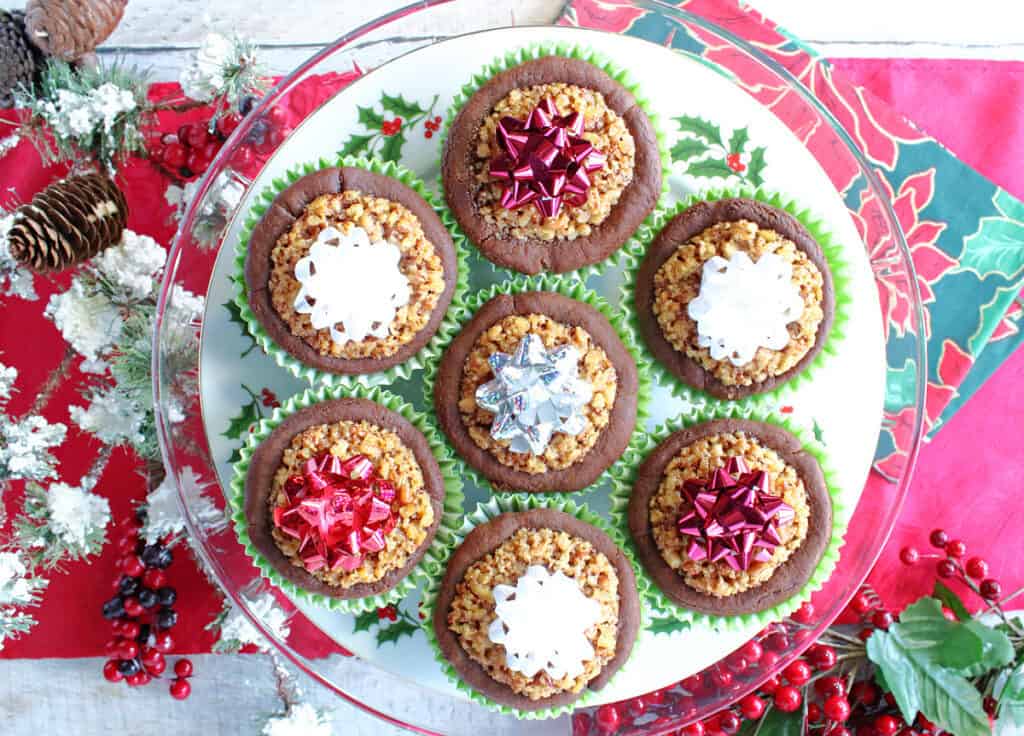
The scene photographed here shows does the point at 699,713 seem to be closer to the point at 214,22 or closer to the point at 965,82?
the point at 965,82

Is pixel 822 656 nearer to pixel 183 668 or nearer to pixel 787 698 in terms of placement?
pixel 787 698

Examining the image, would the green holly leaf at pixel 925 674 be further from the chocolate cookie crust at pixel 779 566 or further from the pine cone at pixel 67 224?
the pine cone at pixel 67 224

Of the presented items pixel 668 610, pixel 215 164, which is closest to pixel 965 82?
pixel 668 610

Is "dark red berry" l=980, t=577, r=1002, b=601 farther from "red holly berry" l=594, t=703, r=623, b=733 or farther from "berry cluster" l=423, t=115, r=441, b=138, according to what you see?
"berry cluster" l=423, t=115, r=441, b=138

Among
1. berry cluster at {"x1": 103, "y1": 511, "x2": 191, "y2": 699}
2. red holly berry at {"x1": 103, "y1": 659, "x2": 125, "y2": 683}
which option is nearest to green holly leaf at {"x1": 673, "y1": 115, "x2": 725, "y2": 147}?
berry cluster at {"x1": 103, "y1": 511, "x2": 191, "y2": 699}

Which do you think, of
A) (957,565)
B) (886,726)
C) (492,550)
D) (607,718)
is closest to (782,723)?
(886,726)

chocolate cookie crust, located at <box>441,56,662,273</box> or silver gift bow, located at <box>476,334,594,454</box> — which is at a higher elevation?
chocolate cookie crust, located at <box>441,56,662,273</box>
